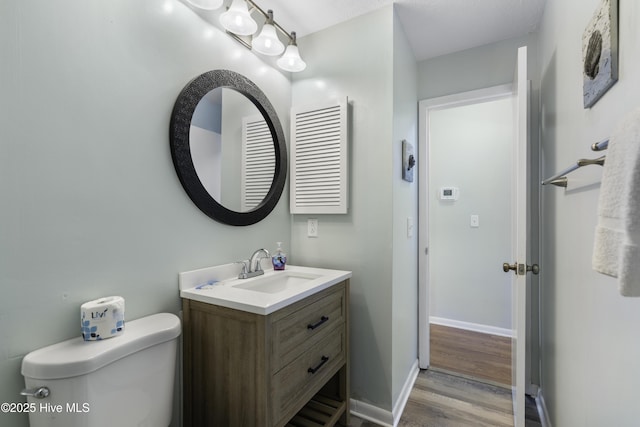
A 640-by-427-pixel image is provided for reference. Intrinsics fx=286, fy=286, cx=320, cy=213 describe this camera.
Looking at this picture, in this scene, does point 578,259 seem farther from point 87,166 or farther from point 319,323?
point 87,166

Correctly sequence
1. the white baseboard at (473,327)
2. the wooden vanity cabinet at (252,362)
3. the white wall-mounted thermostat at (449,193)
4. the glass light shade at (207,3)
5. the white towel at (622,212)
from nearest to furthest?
the white towel at (622,212), the wooden vanity cabinet at (252,362), the glass light shade at (207,3), the white baseboard at (473,327), the white wall-mounted thermostat at (449,193)

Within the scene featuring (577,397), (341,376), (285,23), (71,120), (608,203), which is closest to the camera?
(608,203)

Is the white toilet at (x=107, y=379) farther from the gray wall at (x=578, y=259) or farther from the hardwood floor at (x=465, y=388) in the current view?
the gray wall at (x=578, y=259)

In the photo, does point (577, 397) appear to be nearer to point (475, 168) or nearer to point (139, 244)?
point (139, 244)

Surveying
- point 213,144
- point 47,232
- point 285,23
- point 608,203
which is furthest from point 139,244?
point 285,23

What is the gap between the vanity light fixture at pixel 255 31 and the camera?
131cm

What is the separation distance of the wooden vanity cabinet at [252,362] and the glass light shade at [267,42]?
4.29 feet

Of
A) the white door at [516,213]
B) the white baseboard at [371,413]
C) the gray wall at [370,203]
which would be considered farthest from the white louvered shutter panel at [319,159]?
the white baseboard at [371,413]

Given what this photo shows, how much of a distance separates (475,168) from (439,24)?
60.8 inches

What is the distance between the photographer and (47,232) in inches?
35.1

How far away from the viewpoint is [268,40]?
1510mm

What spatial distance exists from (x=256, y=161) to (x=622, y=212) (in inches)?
62.2

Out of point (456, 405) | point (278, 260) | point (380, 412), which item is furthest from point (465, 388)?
point (278, 260)

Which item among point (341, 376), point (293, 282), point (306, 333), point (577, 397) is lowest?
point (341, 376)
